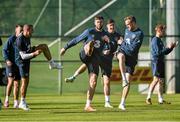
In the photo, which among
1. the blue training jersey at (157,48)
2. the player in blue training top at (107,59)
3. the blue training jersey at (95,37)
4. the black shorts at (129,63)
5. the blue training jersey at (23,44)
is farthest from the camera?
the blue training jersey at (157,48)

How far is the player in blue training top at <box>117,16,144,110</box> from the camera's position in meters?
17.1

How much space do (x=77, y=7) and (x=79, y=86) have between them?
2.95 metres

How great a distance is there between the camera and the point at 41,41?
94.6ft

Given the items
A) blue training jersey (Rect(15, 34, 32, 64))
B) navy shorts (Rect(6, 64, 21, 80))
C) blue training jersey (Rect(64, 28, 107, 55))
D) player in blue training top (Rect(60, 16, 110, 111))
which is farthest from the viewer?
navy shorts (Rect(6, 64, 21, 80))

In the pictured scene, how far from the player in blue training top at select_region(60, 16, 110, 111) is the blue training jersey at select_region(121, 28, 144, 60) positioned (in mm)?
467

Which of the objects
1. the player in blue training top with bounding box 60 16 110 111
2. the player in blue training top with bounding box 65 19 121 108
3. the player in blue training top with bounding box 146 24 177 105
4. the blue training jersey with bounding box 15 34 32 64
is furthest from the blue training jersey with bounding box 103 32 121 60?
the blue training jersey with bounding box 15 34 32 64

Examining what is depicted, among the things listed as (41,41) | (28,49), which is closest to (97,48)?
(28,49)

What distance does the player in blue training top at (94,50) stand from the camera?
55.3 feet

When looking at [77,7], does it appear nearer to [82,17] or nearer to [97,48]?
[82,17]

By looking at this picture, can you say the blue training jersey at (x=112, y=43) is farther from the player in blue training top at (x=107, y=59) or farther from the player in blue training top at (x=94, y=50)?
the player in blue training top at (x=94, y=50)

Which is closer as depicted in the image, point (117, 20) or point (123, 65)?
point (123, 65)

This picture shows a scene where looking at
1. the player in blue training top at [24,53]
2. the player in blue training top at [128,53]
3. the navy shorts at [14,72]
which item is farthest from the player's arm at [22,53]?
the player in blue training top at [128,53]

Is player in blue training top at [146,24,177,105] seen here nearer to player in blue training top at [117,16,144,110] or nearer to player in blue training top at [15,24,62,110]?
player in blue training top at [117,16,144,110]

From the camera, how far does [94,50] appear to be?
1716cm
